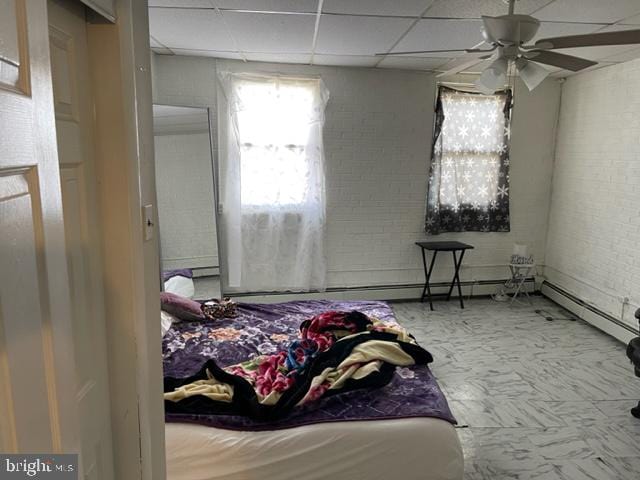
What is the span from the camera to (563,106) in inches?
186

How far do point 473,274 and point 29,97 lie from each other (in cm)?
498

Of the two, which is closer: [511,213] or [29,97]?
[29,97]

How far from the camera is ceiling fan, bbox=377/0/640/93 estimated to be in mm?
2039

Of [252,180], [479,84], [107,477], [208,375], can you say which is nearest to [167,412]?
[208,375]

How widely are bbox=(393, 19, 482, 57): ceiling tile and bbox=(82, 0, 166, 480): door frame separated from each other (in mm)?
2251

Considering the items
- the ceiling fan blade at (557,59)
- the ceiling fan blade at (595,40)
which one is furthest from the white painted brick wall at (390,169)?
the ceiling fan blade at (595,40)

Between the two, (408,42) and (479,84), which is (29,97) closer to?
(479,84)

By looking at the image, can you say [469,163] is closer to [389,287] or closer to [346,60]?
[389,287]

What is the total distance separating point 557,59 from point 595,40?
1.04 feet

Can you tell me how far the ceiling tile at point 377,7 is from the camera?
8.28 ft

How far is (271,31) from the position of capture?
315cm

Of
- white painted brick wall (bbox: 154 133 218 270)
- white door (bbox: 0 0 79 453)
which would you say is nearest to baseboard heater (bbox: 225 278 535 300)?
white painted brick wall (bbox: 154 133 218 270)

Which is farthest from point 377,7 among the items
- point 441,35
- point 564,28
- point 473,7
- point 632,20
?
point 632,20

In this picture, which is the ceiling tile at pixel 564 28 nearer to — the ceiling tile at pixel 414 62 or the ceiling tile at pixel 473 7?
the ceiling tile at pixel 473 7
